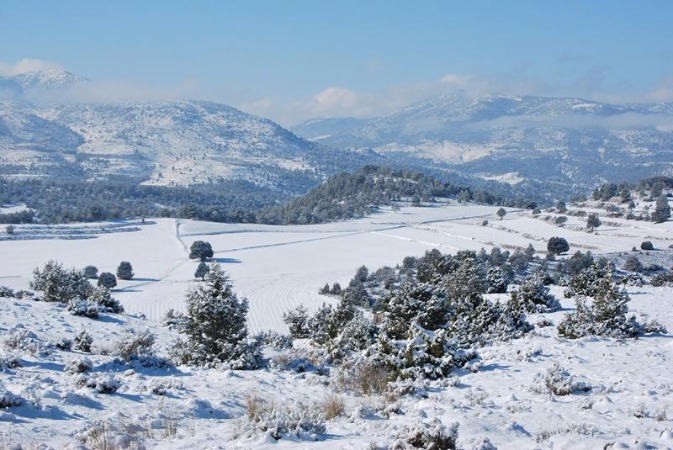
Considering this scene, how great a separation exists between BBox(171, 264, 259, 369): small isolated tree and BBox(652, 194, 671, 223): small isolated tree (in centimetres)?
7240

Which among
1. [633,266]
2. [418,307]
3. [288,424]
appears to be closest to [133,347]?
[288,424]

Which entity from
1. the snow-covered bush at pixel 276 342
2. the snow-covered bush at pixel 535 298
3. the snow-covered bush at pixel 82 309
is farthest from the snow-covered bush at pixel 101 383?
the snow-covered bush at pixel 535 298

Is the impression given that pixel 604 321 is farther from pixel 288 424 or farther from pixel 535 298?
pixel 288 424

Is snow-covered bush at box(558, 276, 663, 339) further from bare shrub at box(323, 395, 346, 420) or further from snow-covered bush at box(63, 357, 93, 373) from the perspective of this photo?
snow-covered bush at box(63, 357, 93, 373)

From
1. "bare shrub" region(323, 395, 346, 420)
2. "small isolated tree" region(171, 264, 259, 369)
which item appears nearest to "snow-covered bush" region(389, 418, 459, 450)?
"bare shrub" region(323, 395, 346, 420)

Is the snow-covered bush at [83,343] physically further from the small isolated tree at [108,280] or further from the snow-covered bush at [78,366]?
the small isolated tree at [108,280]

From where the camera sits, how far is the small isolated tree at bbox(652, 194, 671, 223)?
74562 mm

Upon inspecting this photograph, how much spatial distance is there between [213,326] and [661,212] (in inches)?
2915

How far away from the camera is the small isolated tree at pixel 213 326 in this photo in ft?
48.0

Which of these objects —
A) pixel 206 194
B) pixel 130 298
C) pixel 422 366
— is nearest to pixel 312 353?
pixel 422 366

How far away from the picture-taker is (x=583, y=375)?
11672 mm

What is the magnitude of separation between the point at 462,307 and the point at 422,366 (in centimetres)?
771

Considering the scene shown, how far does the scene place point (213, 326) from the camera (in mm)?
15383

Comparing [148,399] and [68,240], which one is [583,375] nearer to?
[148,399]
